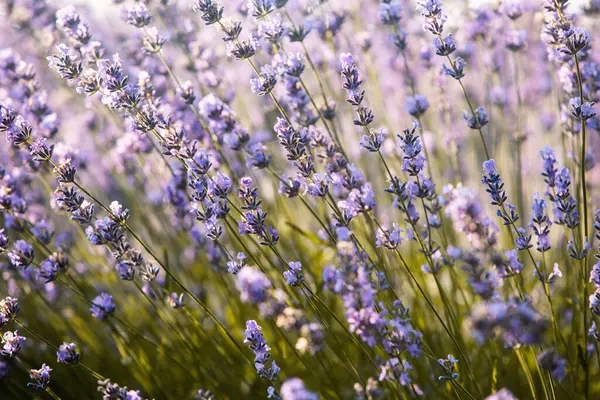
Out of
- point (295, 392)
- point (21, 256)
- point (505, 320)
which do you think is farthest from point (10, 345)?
point (505, 320)

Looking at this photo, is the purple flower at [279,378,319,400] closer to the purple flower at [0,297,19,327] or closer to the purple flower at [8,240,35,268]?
the purple flower at [0,297,19,327]

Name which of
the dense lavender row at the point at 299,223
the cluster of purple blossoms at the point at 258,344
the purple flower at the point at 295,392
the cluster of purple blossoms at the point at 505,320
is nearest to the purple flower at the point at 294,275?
the dense lavender row at the point at 299,223

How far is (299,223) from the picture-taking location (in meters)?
3.65

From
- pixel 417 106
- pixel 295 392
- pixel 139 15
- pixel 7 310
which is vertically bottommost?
pixel 295 392

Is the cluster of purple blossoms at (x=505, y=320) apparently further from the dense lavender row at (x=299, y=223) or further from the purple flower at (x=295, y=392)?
the purple flower at (x=295, y=392)

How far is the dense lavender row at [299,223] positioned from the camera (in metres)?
1.81

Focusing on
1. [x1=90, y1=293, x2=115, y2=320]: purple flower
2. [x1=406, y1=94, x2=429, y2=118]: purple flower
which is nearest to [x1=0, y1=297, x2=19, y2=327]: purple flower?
[x1=90, y1=293, x2=115, y2=320]: purple flower

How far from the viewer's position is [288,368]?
263 centimetres

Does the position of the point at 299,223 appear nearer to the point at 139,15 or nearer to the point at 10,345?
the point at 139,15

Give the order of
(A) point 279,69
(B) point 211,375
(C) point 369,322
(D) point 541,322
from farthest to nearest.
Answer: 1. (B) point 211,375
2. (A) point 279,69
3. (C) point 369,322
4. (D) point 541,322

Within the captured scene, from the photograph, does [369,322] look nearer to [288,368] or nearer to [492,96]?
[288,368]

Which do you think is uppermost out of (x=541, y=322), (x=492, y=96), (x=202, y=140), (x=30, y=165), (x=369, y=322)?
(x=492, y=96)

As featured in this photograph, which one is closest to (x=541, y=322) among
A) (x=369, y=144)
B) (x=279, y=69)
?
(x=369, y=144)

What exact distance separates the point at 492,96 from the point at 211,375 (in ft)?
7.74
